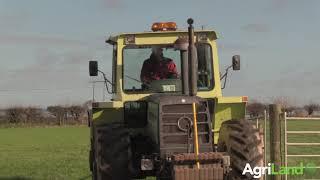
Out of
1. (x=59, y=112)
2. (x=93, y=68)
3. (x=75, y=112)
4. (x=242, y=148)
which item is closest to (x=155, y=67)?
(x=93, y=68)

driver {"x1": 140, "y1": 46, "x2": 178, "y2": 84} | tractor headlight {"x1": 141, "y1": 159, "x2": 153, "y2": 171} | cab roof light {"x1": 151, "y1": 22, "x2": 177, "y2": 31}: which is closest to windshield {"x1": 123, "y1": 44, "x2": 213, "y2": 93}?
driver {"x1": 140, "y1": 46, "x2": 178, "y2": 84}

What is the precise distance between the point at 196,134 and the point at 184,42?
1.47m

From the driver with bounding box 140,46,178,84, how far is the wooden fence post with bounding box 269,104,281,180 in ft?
8.77

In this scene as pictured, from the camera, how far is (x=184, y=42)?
905 centimetres

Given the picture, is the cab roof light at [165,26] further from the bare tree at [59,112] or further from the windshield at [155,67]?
the bare tree at [59,112]

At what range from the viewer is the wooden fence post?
1186cm

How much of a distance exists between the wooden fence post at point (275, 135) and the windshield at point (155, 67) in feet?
7.41

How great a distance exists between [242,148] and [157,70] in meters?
2.49

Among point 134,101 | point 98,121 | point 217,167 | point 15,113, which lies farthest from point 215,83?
point 15,113

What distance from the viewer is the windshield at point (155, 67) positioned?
33.7 ft

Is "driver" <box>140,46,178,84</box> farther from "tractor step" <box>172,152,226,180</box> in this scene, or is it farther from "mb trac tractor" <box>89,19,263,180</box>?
"tractor step" <box>172,152,226,180</box>

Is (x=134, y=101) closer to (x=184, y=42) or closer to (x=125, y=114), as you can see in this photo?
(x=125, y=114)

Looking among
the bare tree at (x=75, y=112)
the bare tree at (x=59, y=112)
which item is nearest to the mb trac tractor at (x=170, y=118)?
the bare tree at (x=59, y=112)

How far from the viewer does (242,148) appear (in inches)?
333
